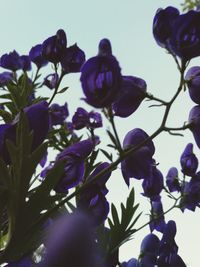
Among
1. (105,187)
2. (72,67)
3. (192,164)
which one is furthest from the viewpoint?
(192,164)

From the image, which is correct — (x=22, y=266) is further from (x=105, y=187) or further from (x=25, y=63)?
(x=25, y=63)

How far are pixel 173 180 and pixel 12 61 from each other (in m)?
0.75

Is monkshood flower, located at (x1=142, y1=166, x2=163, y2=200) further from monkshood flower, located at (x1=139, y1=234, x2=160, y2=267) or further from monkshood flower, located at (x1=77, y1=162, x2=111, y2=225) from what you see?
monkshood flower, located at (x1=77, y1=162, x2=111, y2=225)

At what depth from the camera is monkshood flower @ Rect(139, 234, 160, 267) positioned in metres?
1.14

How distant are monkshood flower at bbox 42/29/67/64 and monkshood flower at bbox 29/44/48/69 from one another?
1.02 ft

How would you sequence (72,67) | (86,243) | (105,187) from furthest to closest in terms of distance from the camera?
1. (72,67)
2. (105,187)
3. (86,243)

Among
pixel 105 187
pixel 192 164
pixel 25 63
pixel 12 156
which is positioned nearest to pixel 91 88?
pixel 12 156

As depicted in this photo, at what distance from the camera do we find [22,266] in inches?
29.5

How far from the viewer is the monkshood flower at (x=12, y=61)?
1572mm

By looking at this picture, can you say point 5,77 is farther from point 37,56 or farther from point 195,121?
point 195,121

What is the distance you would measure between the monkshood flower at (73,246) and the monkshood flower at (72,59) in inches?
32.8

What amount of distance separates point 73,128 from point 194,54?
83 centimetres

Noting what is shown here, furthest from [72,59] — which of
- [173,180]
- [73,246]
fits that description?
[73,246]

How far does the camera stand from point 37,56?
148 cm
